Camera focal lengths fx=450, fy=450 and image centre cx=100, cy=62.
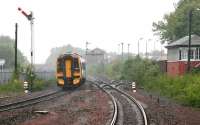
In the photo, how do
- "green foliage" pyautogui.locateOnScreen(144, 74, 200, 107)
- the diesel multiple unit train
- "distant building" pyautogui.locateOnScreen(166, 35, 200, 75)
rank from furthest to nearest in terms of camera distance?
"distant building" pyautogui.locateOnScreen(166, 35, 200, 75) → the diesel multiple unit train → "green foliage" pyautogui.locateOnScreen(144, 74, 200, 107)

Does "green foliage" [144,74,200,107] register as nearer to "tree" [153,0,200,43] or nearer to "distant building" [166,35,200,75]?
"distant building" [166,35,200,75]

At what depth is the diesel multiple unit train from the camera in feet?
121

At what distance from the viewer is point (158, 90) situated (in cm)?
3653

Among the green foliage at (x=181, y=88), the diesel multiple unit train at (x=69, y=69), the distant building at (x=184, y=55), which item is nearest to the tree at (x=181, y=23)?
the distant building at (x=184, y=55)

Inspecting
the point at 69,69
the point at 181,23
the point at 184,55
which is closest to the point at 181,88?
the point at 69,69

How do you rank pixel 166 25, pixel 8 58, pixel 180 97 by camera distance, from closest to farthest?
pixel 180 97 < pixel 166 25 < pixel 8 58

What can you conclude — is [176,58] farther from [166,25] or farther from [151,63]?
[166,25]

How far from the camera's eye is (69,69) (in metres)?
36.8

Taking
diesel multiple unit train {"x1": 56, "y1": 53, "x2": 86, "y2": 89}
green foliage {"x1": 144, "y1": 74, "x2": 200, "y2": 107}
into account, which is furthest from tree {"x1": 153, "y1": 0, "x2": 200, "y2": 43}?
diesel multiple unit train {"x1": 56, "y1": 53, "x2": 86, "y2": 89}

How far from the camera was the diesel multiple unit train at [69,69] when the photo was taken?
36.8 m

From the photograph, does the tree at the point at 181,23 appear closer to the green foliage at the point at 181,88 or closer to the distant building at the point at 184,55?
the distant building at the point at 184,55

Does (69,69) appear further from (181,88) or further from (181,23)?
(181,23)

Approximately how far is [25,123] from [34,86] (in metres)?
25.3

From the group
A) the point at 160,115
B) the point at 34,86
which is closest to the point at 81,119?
the point at 160,115
